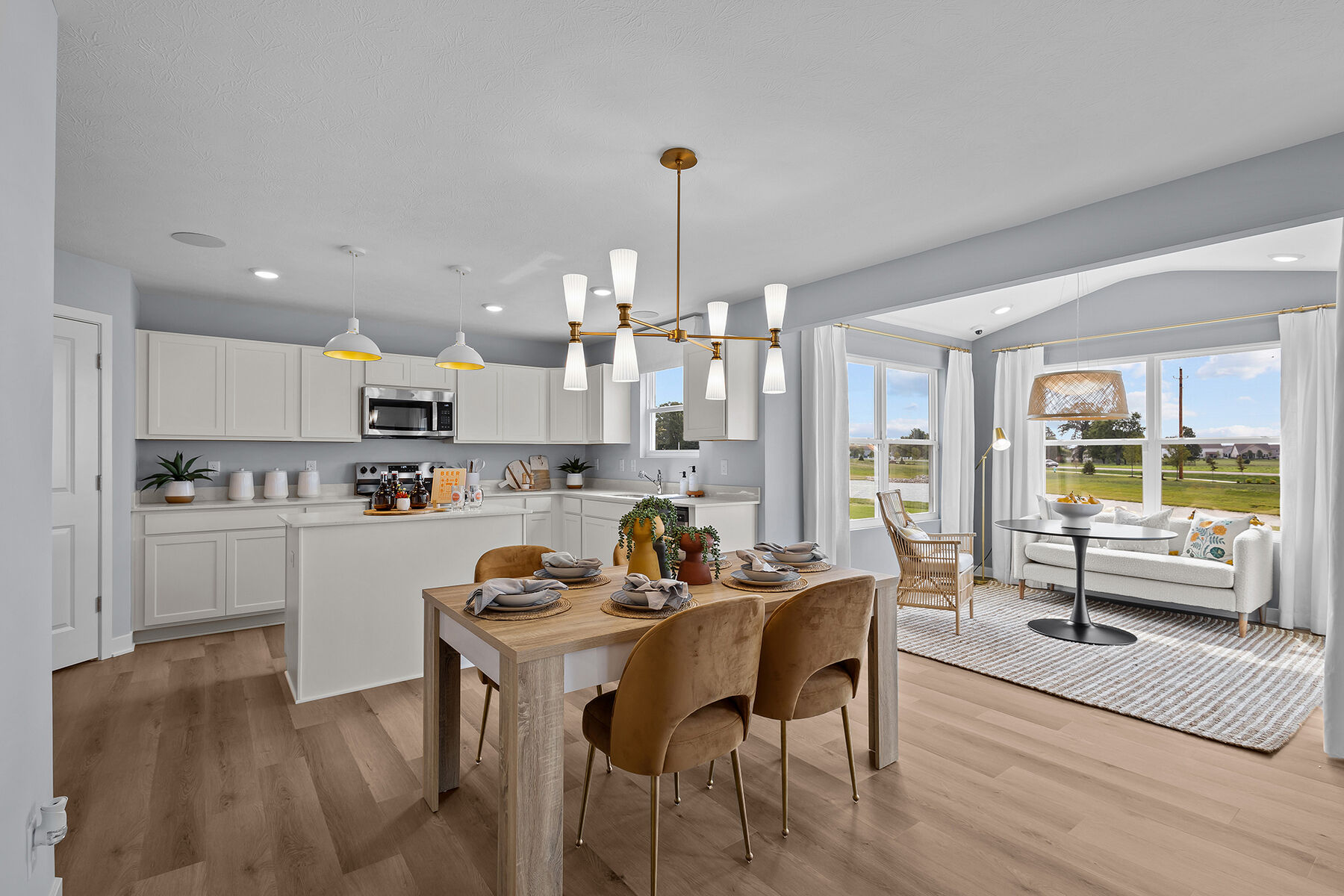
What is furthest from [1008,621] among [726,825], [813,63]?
[813,63]

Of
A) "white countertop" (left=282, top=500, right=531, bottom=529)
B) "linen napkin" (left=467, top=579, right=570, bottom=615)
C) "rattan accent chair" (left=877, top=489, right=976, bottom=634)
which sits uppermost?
"white countertop" (left=282, top=500, right=531, bottom=529)

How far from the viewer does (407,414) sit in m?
5.54

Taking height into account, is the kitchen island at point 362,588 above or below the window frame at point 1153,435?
below

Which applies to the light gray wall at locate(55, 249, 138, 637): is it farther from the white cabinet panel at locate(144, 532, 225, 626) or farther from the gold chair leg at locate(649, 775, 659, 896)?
the gold chair leg at locate(649, 775, 659, 896)

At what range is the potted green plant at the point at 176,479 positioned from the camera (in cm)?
454

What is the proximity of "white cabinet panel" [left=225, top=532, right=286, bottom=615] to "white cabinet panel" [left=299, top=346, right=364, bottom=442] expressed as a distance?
2.92 feet

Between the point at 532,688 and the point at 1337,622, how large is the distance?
323cm

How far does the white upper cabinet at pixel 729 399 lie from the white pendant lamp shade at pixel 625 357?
217 centimetres

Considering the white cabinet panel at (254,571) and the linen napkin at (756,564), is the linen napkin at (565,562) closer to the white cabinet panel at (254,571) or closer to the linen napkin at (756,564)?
the linen napkin at (756,564)

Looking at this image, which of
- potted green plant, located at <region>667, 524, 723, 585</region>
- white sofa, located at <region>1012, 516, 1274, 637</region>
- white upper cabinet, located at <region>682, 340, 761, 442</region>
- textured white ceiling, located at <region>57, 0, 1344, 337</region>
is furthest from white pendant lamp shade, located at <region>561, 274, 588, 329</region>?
white sofa, located at <region>1012, 516, 1274, 637</region>

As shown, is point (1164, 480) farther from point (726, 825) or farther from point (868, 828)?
point (726, 825)

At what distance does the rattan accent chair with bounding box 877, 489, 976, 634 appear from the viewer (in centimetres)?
446

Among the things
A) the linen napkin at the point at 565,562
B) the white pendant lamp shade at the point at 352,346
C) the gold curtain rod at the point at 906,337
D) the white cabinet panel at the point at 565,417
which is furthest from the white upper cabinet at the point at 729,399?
the linen napkin at the point at 565,562

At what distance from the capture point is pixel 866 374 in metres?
5.84
